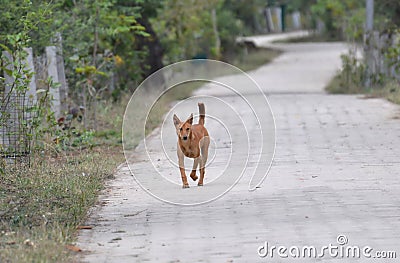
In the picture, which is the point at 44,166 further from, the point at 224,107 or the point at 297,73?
the point at 297,73

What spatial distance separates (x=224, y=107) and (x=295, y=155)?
5677 mm

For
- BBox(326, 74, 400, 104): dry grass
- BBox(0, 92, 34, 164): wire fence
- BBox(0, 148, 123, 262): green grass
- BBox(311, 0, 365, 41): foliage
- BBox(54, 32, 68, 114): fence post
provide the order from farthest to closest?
BBox(311, 0, 365, 41): foliage, BBox(326, 74, 400, 104): dry grass, BBox(54, 32, 68, 114): fence post, BBox(0, 92, 34, 164): wire fence, BBox(0, 148, 123, 262): green grass

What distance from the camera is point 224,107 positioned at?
16.9 metres

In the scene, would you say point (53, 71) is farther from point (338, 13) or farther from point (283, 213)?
point (338, 13)

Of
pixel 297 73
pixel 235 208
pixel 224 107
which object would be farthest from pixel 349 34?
pixel 235 208

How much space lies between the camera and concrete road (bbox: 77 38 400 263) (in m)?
6.61

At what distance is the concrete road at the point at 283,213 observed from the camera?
6.61 meters

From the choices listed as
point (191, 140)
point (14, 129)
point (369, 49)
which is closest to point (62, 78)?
point (14, 129)

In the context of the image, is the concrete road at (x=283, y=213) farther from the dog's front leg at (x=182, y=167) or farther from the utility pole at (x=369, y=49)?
the utility pole at (x=369, y=49)
